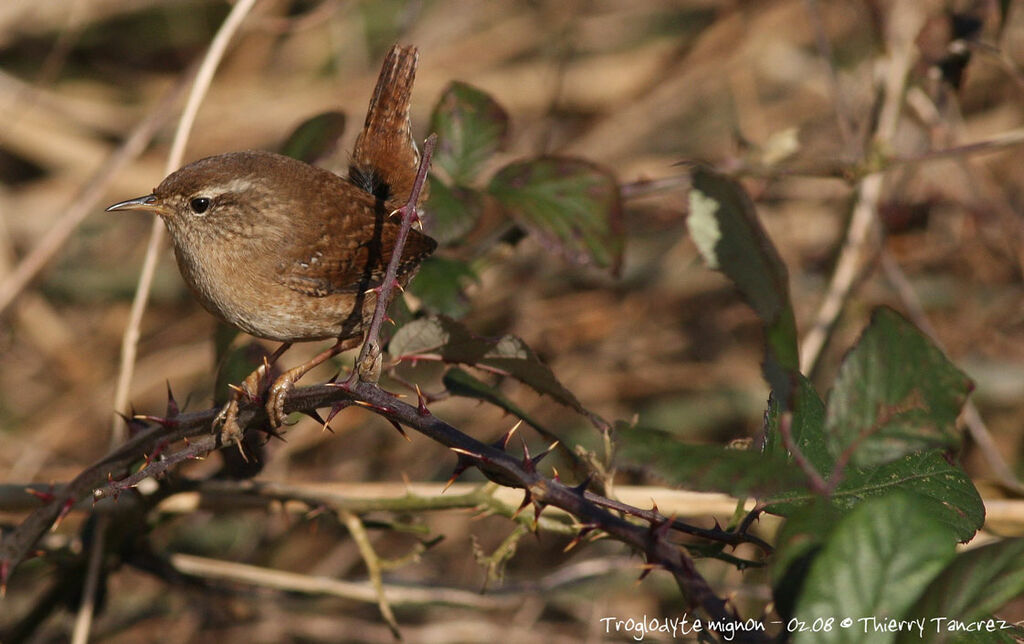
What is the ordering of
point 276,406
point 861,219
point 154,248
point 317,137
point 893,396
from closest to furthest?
point 893,396 < point 276,406 < point 317,137 < point 154,248 < point 861,219

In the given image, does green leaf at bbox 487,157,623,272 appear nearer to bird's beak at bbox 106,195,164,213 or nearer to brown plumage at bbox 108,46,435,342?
brown plumage at bbox 108,46,435,342

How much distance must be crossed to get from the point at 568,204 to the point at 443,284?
335mm

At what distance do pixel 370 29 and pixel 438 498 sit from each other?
423 centimetres

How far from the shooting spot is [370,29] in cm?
555

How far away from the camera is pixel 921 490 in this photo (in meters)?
1.25

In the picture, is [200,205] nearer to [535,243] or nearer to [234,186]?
[234,186]

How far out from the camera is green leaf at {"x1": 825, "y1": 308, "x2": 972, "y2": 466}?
1.00 meters

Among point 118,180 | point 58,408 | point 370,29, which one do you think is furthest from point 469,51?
point 58,408

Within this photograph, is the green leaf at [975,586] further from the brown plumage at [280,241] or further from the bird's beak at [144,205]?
the bird's beak at [144,205]

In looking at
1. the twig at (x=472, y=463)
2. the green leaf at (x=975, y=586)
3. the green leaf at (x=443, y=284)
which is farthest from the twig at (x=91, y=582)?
the green leaf at (x=975, y=586)

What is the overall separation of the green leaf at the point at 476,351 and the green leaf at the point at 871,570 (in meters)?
0.65

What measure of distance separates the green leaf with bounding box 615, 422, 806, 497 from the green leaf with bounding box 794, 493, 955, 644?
0.08 m

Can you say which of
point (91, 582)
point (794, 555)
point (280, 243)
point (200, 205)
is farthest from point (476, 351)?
point (91, 582)

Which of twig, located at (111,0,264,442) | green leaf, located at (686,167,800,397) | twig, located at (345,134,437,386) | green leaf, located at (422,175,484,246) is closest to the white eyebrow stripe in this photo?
twig, located at (111,0,264,442)
